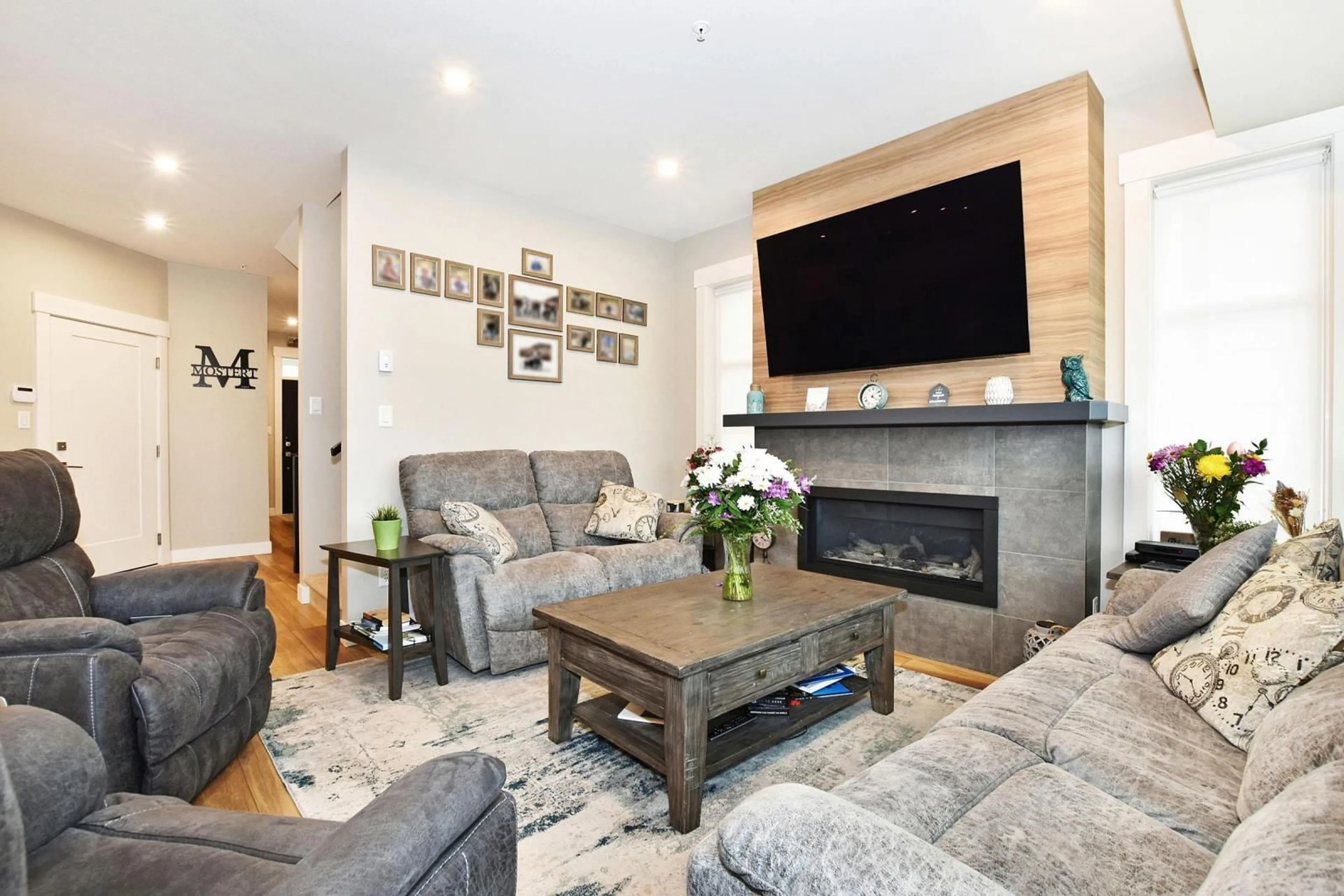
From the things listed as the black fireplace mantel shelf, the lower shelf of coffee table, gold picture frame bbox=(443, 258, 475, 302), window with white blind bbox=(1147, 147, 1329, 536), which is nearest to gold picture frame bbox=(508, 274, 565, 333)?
gold picture frame bbox=(443, 258, 475, 302)

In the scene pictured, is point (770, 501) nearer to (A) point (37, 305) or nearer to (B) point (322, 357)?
(B) point (322, 357)

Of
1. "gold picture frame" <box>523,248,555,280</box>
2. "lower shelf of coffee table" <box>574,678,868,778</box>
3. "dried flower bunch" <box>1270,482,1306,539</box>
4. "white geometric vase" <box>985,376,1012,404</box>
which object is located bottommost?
"lower shelf of coffee table" <box>574,678,868,778</box>

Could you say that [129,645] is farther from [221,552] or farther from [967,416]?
[221,552]

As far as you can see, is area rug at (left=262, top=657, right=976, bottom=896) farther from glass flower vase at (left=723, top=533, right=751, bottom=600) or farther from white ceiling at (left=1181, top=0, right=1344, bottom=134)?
white ceiling at (left=1181, top=0, right=1344, bottom=134)

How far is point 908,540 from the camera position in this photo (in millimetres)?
3541

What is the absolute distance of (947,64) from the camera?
2.77 m

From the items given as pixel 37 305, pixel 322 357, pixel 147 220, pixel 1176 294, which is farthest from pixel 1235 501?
pixel 37 305

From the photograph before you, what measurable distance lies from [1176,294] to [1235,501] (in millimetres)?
1030

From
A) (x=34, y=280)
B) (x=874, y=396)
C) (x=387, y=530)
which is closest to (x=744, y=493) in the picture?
(x=874, y=396)

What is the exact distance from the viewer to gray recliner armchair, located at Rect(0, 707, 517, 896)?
722 mm

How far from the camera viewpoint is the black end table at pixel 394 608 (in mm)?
2670

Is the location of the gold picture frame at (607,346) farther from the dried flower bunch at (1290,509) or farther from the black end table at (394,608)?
the dried flower bunch at (1290,509)

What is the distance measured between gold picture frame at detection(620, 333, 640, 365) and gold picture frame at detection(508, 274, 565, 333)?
533 mm

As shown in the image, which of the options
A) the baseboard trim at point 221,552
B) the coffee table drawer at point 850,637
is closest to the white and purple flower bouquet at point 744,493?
the coffee table drawer at point 850,637
